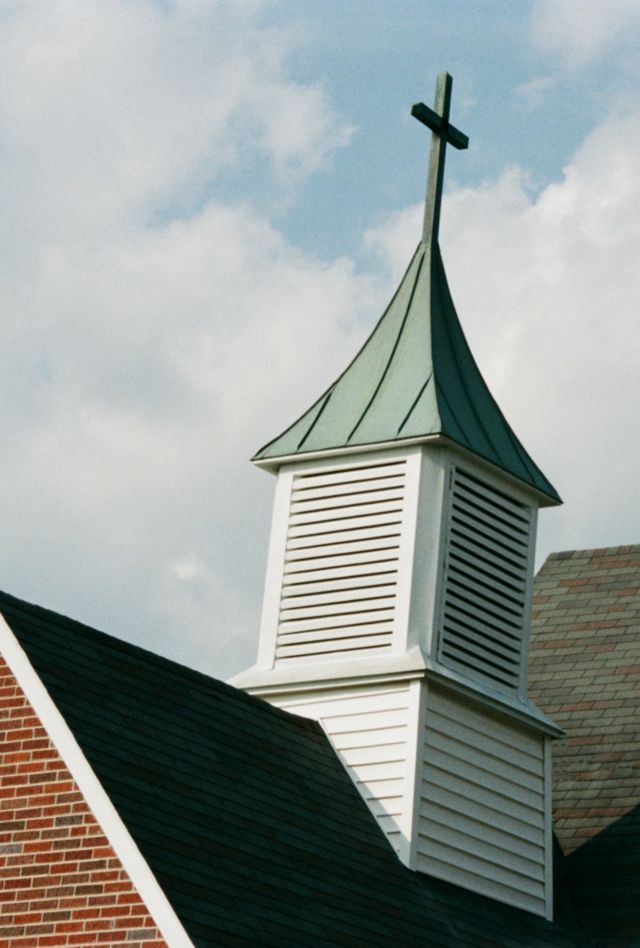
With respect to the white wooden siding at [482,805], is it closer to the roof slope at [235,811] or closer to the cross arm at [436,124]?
the roof slope at [235,811]

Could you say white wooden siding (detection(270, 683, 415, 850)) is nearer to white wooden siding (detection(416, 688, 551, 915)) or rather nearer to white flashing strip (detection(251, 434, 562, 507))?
white wooden siding (detection(416, 688, 551, 915))

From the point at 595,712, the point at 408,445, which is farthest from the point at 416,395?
the point at 595,712

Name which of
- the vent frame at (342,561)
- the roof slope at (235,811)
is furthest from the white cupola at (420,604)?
the roof slope at (235,811)

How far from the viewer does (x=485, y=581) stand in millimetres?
20391

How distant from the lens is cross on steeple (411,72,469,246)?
72.1 feet

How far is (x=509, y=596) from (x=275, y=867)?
19.0 ft

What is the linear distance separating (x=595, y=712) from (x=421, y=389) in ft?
15.8

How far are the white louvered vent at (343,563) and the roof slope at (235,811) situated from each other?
1091 millimetres

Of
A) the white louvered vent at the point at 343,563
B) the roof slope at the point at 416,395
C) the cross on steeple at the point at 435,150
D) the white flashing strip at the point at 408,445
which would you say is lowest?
the white louvered vent at the point at 343,563

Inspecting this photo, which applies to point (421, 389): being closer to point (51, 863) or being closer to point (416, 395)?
point (416, 395)

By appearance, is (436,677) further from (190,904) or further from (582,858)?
(190,904)

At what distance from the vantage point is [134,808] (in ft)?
47.9

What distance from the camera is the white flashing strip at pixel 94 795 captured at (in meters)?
13.8

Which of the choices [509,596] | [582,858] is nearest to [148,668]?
[509,596]
